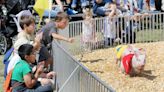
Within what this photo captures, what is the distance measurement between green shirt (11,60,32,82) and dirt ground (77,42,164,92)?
303 centimetres

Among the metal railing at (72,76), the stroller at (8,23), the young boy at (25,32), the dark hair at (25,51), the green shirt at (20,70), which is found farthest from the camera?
the stroller at (8,23)

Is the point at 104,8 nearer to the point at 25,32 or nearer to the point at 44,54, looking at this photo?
the point at 44,54

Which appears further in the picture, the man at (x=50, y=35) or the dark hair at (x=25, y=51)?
the man at (x=50, y=35)

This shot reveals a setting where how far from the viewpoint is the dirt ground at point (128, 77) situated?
996 centimetres

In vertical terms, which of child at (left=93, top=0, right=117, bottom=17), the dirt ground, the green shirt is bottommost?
the dirt ground

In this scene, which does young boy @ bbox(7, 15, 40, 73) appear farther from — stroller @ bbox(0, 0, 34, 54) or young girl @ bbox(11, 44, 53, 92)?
stroller @ bbox(0, 0, 34, 54)

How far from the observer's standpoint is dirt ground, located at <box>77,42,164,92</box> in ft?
32.7

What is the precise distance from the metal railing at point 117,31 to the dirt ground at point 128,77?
1.08 ft

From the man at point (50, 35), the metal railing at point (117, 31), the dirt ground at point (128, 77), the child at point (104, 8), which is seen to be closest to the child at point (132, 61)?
the dirt ground at point (128, 77)

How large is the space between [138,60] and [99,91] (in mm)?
4953

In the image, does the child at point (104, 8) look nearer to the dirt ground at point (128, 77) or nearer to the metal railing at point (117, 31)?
the metal railing at point (117, 31)

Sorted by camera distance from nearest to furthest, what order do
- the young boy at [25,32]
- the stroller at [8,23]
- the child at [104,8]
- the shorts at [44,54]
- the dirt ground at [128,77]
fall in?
the young boy at [25,32] < the shorts at [44,54] < the dirt ground at [128,77] < the stroller at [8,23] < the child at [104,8]

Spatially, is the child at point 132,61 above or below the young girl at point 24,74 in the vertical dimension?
below

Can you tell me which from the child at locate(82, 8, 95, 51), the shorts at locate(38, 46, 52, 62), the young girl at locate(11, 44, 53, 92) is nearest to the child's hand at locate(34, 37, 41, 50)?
the shorts at locate(38, 46, 52, 62)
